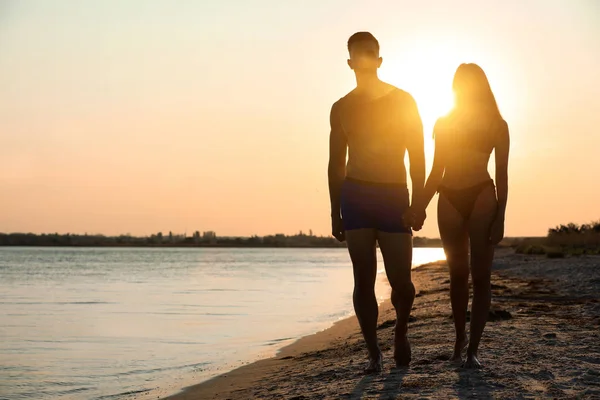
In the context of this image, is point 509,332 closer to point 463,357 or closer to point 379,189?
point 463,357

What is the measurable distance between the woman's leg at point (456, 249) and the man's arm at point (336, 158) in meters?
0.77

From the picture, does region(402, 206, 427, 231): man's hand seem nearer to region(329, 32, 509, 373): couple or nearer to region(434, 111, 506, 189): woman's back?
region(329, 32, 509, 373): couple

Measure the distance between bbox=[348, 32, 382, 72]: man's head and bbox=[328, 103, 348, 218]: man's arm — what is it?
34 centimetres

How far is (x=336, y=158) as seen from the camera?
5.55 metres

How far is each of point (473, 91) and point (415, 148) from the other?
69cm

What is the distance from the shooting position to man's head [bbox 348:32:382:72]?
5.47 meters

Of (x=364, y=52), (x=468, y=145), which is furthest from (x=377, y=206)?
(x=364, y=52)

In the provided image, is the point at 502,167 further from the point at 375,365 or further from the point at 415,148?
the point at 375,365

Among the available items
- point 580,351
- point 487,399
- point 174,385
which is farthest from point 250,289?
point 487,399

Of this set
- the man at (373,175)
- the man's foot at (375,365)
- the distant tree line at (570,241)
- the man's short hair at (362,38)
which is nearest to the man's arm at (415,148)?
the man at (373,175)

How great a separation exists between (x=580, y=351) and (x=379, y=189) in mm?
2641

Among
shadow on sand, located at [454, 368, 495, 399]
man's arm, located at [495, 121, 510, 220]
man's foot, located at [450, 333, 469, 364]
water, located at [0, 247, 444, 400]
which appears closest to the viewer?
shadow on sand, located at [454, 368, 495, 399]

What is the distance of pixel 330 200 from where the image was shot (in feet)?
18.5

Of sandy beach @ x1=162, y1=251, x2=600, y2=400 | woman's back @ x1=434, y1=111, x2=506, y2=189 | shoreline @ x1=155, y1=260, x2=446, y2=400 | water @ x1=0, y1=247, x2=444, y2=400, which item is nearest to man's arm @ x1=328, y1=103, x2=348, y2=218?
woman's back @ x1=434, y1=111, x2=506, y2=189
